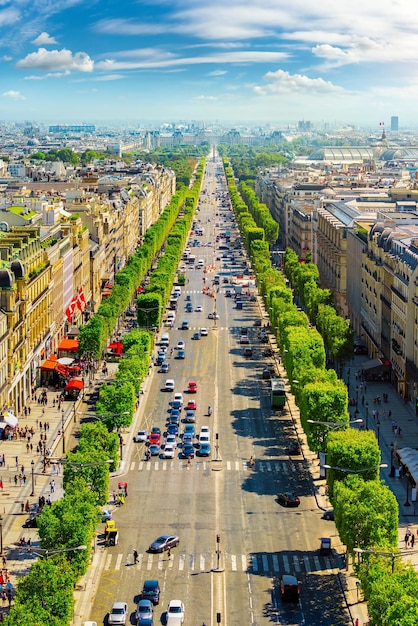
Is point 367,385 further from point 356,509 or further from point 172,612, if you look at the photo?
point 172,612

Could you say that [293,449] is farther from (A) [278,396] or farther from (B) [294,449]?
(A) [278,396]

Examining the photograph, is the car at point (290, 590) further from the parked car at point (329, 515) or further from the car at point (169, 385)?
the car at point (169, 385)

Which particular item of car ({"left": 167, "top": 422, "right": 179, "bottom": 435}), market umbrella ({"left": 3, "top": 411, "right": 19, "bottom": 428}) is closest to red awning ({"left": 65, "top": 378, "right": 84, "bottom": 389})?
market umbrella ({"left": 3, "top": 411, "right": 19, "bottom": 428})

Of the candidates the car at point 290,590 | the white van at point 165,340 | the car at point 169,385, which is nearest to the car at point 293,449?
the car at point 169,385

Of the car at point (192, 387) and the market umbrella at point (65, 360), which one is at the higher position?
the market umbrella at point (65, 360)

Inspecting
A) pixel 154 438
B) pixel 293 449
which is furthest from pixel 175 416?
pixel 293 449

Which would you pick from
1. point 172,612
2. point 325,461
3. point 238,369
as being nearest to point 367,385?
point 238,369
